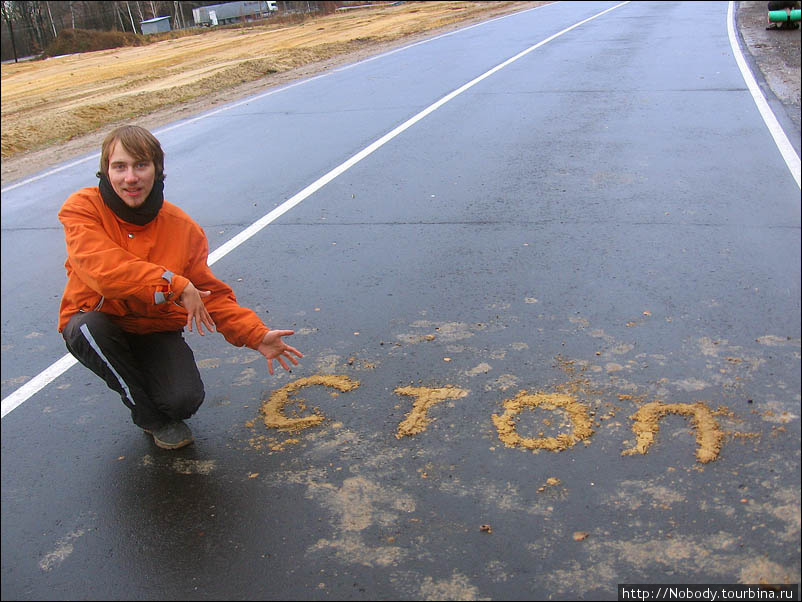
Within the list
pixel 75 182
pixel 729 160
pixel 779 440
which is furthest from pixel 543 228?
pixel 75 182

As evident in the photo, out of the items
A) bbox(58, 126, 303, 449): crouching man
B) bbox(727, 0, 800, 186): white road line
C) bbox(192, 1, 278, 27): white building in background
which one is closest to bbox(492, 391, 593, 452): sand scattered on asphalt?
bbox(58, 126, 303, 449): crouching man

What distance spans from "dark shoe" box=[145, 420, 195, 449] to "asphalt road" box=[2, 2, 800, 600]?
74 millimetres

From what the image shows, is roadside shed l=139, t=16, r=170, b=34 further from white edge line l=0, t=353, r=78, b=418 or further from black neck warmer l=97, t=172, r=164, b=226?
black neck warmer l=97, t=172, r=164, b=226

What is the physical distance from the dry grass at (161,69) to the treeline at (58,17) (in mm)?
1602

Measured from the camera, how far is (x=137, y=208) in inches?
152

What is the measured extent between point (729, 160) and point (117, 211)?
6518 millimetres

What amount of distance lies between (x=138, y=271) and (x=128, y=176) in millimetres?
462

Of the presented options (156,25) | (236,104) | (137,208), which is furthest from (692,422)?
(236,104)

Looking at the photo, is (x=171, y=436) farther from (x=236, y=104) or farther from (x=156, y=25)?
(x=236, y=104)

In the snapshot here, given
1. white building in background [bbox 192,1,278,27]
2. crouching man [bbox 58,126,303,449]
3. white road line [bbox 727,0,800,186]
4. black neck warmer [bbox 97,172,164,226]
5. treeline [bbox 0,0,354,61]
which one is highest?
treeline [bbox 0,0,354,61]

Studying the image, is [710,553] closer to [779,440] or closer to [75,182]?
[779,440]

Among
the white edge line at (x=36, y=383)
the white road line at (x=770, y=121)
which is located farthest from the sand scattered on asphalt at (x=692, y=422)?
the white road line at (x=770, y=121)

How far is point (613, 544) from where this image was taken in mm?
3098

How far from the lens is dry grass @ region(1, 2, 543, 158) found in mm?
15008
